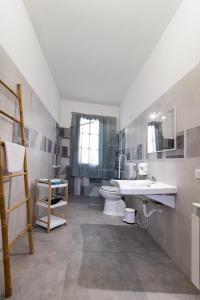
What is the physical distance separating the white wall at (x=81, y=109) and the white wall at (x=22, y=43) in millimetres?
1819

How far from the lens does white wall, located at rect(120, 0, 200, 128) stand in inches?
64.3

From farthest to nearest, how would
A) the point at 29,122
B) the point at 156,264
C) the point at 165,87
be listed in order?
the point at 29,122
the point at 165,87
the point at 156,264

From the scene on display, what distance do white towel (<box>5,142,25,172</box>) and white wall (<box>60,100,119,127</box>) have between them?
122 inches

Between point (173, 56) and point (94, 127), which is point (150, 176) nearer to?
point (173, 56)

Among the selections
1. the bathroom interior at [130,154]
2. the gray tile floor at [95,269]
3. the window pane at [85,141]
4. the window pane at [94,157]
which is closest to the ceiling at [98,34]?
the bathroom interior at [130,154]

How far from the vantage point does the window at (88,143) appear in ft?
14.7

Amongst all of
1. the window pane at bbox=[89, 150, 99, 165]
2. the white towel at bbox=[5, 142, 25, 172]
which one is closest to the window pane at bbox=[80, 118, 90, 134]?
the window pane at bbox=[89, 150, 99, 165]

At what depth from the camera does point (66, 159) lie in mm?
4645

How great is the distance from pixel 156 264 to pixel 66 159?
3349mm

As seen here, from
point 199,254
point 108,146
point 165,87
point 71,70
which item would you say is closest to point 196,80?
point 165,87

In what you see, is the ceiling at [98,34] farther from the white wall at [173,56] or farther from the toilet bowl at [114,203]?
the toilet bowl at [114,203]

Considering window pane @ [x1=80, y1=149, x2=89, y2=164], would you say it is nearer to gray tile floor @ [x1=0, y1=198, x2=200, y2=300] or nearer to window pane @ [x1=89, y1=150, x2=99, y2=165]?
window pane @ [x1=89, y1=150, x2=99, y2=165]

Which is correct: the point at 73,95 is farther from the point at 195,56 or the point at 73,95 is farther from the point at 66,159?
the point at 195,56

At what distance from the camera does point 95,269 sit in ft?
5.30
